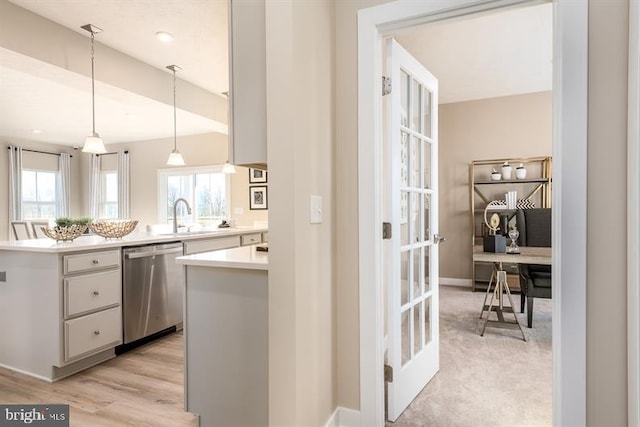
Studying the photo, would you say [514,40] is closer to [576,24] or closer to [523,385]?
[576,24]

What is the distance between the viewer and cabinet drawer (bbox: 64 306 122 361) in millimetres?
2480

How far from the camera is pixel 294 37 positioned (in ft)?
4.83

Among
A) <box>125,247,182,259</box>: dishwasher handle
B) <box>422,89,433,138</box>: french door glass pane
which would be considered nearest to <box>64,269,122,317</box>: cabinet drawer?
<box>125,247,182,259</box>: dishwasher handle

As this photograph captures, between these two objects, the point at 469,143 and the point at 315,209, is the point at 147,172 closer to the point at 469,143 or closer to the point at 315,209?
the point at 469,143

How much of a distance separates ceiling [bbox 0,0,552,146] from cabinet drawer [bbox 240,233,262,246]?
1.62 m

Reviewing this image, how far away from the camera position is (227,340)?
5.75 feet

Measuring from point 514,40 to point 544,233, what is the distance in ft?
7.64

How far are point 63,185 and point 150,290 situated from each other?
6300 millimetres

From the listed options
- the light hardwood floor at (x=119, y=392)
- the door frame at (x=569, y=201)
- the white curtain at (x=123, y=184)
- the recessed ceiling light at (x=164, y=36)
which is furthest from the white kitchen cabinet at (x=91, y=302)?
the white curtain at (x=123, y=184)

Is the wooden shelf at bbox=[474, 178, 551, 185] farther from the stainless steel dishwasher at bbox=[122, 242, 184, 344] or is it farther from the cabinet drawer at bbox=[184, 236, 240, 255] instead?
the stainless steel dishwasher at bbox=[122, 242, 184, 344]

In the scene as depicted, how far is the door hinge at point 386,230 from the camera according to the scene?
6.09 ft

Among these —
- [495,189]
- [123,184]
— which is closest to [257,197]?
[123,184]

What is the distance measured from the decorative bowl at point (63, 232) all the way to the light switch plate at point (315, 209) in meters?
2.15

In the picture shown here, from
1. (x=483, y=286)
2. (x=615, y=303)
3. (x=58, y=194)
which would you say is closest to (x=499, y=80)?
(x=483, y=286)
